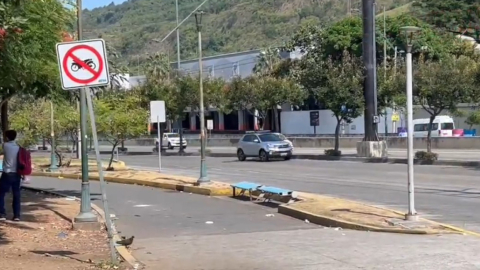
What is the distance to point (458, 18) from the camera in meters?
70.2

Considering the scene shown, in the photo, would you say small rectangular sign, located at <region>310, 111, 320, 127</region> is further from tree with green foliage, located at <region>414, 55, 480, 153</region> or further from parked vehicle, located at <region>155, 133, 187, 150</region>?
tree with green foliage, located at <region>414, 55, 480, 153</region>

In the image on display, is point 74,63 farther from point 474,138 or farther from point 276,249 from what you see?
point 474,138

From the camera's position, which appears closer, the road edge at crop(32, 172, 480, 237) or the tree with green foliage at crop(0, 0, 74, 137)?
the tree with green foliage at crop(0, 0, 74, 137)

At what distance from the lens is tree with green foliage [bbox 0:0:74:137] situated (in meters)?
10.9

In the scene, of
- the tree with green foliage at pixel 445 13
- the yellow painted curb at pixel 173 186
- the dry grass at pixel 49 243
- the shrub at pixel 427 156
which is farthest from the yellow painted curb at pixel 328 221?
the tree with green foliage at pixel 445 13

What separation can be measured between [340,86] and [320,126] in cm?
2740

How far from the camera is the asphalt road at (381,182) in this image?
57.3 ft

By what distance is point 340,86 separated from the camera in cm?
4141

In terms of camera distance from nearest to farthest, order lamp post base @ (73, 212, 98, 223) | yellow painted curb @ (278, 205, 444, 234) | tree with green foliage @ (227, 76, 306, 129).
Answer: yellow painted curb @ (278, 205, 444, 234), lamp post base @ (73, 212, 98, 223), tree with green foliage @ (227, 76, 306, 129)

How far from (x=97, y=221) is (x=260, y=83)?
49570mm

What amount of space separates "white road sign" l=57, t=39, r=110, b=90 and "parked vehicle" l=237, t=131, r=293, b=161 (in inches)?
1276

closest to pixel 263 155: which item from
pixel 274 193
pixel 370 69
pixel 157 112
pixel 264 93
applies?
pixel 370 69

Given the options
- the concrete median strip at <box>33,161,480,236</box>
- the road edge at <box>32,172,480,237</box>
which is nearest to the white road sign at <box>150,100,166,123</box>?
the road edge at <box>32,172,480,237</box>

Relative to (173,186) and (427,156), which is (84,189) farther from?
(427,156)
